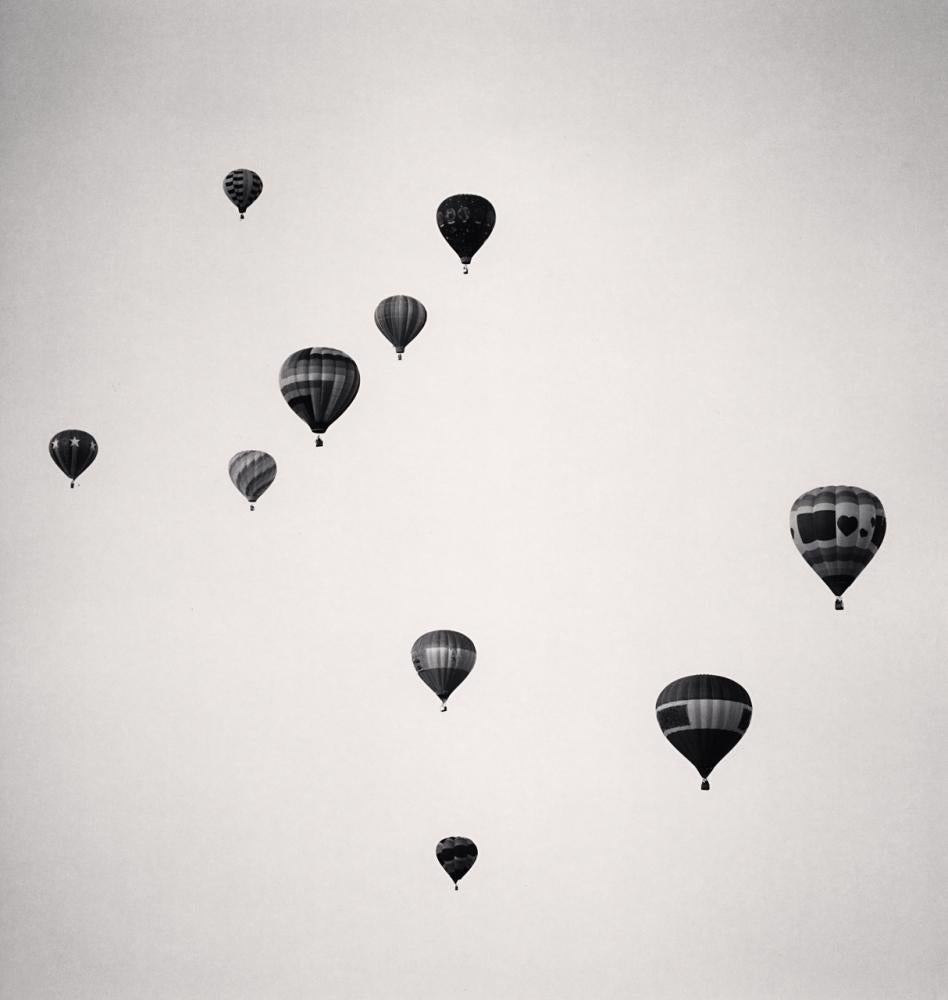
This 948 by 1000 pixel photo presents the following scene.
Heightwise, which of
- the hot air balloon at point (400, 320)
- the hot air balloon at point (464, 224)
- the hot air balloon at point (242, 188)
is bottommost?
the hot air balloon at point (400, 320)

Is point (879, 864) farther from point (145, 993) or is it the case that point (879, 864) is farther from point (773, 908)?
point (145, 993)

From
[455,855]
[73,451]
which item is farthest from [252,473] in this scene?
[455,855]

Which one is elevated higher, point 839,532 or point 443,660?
point 839,532

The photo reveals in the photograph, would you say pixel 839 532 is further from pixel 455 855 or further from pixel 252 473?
pixel 252 473

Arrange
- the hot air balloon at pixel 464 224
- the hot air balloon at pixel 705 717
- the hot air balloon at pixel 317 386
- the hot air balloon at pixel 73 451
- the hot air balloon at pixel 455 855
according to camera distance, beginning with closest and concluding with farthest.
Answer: the hot air balloon at pixel 705 717 < the hot air balloon at pixel 317 386 < the hot air balloon at pixel 464 224 < the hot air balloon at pixel 455 855 < the hot air balloon at pixel 73 451

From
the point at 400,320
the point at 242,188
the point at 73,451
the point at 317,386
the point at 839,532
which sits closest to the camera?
the point at 839,532

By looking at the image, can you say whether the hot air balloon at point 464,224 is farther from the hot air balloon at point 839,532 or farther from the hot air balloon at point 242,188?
the hot air balloon at point 839,532

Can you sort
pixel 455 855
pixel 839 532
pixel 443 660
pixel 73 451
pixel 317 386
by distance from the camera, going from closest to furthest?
1. pixel 839 532
2. pixel 317 386
3. pixel 443 660
4. pixel 455 855
5. pixel 73 451

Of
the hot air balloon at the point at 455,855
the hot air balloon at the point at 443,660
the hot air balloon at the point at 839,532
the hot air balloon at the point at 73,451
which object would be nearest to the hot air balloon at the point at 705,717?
the hot air balloon at the point at 839,532
